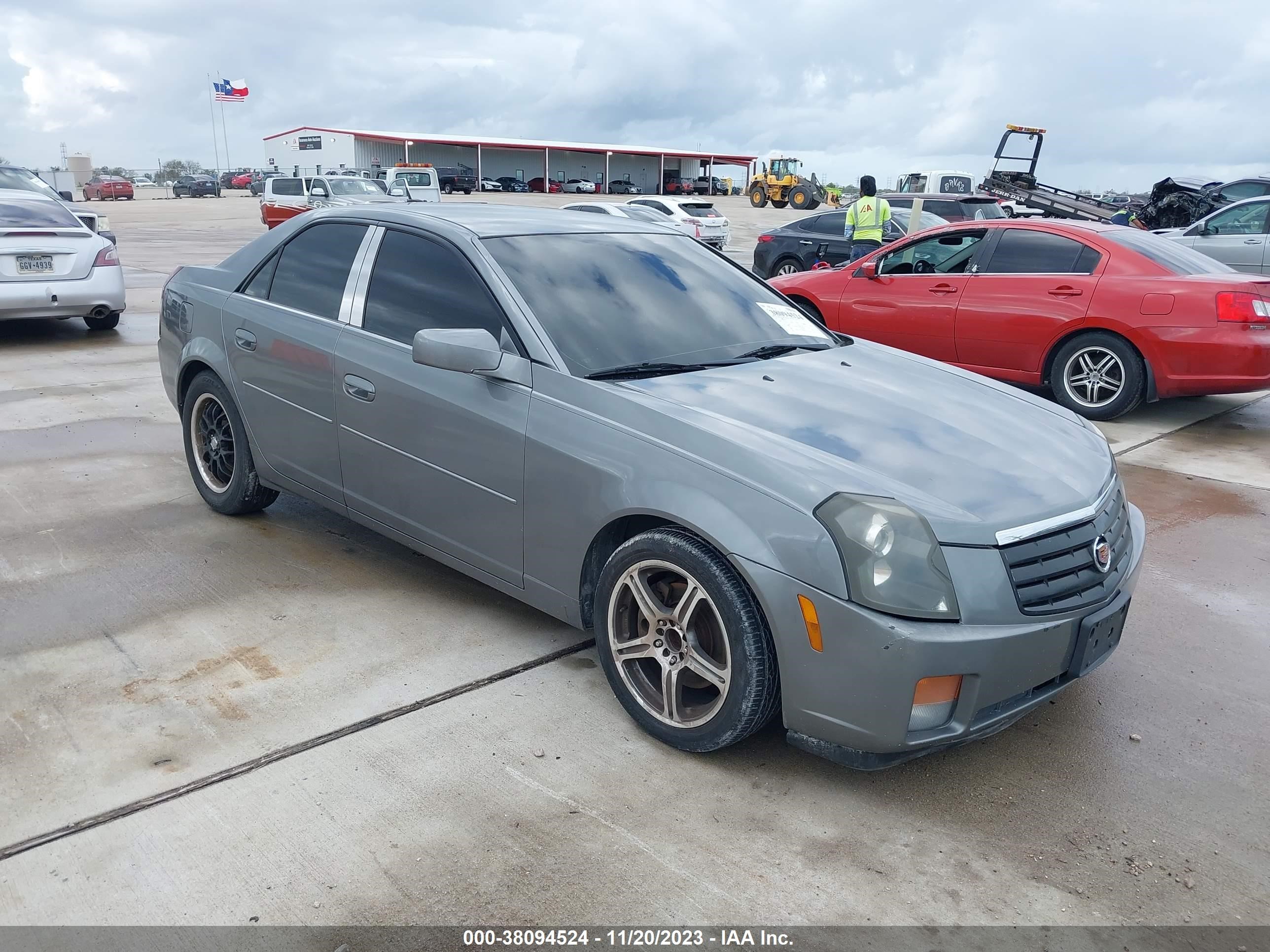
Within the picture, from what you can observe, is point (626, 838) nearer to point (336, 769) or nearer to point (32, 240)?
point (336, 769)

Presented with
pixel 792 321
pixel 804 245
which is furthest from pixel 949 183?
pixel 792 321

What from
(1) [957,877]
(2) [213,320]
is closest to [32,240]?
(2) [213,320]

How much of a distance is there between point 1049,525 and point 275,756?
234 cm

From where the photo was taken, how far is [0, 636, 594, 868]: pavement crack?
2672mm

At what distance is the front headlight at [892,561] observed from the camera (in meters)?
2.63

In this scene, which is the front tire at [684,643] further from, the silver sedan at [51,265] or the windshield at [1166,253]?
the silver sedan at [51,265]

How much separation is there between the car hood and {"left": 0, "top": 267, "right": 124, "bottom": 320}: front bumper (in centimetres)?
805

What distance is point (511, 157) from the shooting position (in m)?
75.7

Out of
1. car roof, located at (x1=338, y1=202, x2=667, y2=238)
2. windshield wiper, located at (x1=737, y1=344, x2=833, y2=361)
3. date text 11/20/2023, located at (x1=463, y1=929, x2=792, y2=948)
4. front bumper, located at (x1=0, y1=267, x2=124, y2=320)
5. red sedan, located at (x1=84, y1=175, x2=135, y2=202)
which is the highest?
car roof, located at (x1=338, y1=202, x2=667, y2=238)

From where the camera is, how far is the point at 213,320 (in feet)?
15.6

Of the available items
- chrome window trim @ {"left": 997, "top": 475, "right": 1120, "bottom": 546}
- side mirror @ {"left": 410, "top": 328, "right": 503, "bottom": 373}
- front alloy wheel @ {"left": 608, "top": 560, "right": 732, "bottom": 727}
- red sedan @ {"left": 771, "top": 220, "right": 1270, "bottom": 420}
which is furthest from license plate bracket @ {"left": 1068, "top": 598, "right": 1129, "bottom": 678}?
Answer: red sedan @ {"left": 771, "top": 220, "right": 1270, "bottom": 420}

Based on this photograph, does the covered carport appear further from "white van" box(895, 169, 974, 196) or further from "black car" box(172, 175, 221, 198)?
"white van" box(895, 169, 974, 196)

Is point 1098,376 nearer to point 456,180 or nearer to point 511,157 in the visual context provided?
point 456,180

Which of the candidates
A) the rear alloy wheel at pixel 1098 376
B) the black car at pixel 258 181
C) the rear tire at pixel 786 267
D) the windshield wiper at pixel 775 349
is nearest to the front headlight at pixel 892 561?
the windshield wiper at pixel 775 349
